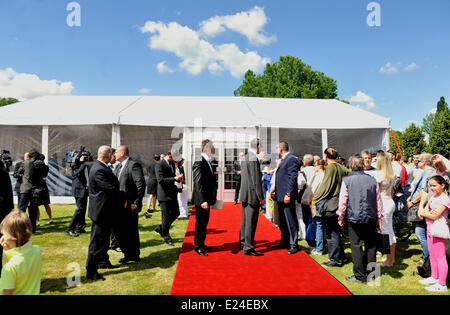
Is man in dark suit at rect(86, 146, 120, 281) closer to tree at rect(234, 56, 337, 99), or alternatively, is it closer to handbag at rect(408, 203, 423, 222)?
handbag at rect(408, 203, 423, 222)

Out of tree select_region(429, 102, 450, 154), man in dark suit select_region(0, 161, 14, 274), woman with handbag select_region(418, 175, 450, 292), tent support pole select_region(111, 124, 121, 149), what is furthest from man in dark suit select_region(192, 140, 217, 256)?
tree select_region(429, 102, 450, 154)

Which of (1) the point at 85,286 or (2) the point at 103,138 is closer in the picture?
(1) the point at 85,286

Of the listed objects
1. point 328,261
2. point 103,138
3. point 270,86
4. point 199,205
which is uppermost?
point 270,86

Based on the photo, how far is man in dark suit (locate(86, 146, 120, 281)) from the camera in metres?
3.62

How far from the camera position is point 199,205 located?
4520 mm

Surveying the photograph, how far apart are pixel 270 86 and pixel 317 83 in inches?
229

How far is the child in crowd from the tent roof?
26.6 feet

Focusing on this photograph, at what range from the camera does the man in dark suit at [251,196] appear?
15.1 feet

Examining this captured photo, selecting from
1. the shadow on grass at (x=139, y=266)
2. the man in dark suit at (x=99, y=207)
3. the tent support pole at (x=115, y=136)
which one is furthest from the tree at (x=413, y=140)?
the man in dark suit at (x=99, y=207)

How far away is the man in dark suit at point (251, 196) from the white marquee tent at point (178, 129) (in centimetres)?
549

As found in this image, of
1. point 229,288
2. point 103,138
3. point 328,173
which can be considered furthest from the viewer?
point 103,138

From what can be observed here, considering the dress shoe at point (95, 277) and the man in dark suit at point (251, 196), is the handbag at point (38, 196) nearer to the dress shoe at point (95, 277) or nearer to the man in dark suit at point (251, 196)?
the dress shoe at point (95, 277)

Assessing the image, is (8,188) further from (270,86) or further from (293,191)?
(270,86)
